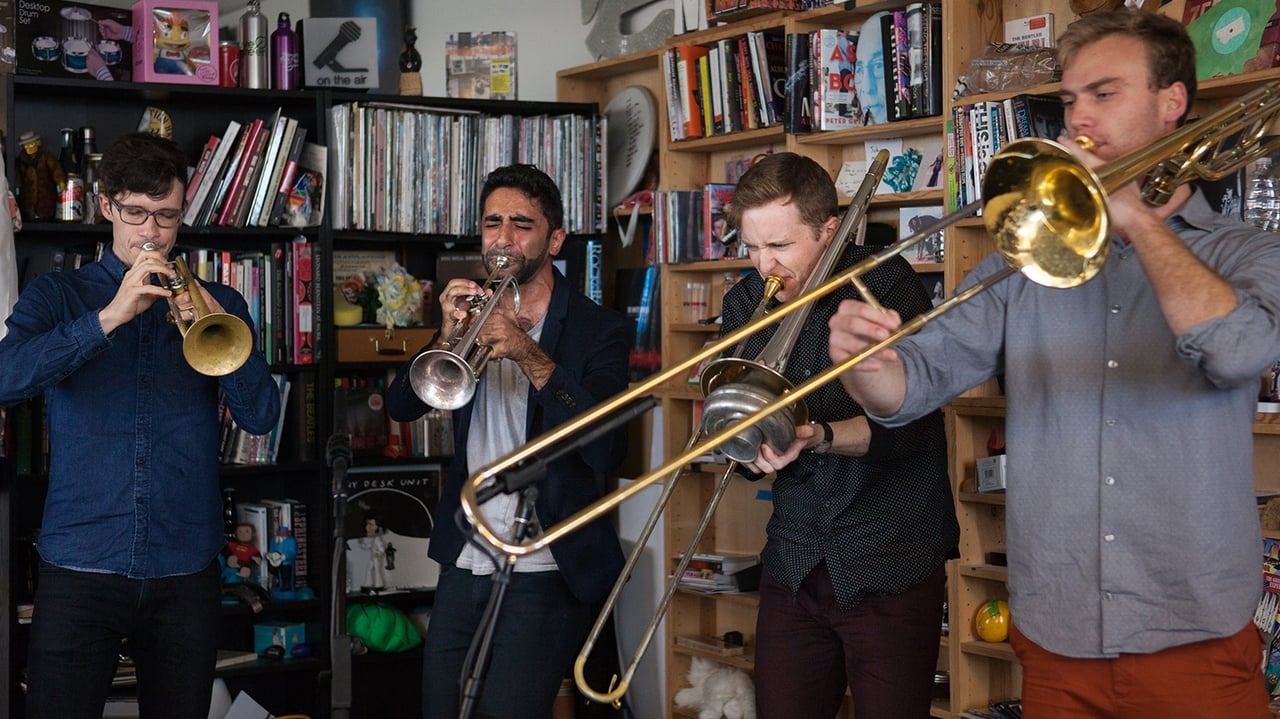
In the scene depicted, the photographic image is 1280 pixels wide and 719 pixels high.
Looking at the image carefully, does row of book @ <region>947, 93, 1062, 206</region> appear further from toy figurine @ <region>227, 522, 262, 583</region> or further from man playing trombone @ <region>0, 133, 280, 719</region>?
toy figurine @ <region>227, 522, 262, 583</region>

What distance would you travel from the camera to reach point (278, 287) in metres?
3.96

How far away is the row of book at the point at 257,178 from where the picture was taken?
387 cm

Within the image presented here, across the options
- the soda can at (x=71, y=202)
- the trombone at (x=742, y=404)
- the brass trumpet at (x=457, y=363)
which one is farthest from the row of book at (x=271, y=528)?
the trombone at (x=742, y=404)

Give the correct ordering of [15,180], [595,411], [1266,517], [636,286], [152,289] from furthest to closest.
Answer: [636,286]
[15,180]
[1266,517]
[152,289]
[595,411]

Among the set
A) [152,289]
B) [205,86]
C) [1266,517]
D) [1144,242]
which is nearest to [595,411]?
[1144,242]

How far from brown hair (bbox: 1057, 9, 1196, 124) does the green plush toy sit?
9.46 ft

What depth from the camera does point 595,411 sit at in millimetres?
1576

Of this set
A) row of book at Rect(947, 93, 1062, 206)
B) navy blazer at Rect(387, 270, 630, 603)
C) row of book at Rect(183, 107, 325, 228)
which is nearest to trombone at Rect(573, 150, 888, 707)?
navy blazer at Rect(387, 270, 630, 603)

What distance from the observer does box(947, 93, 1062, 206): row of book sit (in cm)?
313

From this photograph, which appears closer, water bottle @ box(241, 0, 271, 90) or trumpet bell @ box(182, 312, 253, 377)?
trumpet bell @ box(182, 312, 253, 377)

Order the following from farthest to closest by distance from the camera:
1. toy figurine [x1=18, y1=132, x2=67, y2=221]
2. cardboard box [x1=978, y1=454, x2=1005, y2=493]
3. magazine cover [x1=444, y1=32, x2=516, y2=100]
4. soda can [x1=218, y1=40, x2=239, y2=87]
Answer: magazine cover [x1=444, y1=32, x2=516, y2=100], soda can [x1=218, y1=40, x2=239, y2=87], toy figurine [x1=18, y1=132, x2=67, y2=221], cardboard box [x1=978, y1=454, x2=1005, y2=493]

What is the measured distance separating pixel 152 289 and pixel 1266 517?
2405mm

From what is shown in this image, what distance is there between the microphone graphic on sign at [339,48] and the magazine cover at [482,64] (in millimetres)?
439

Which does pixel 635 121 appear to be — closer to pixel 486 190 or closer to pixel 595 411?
pixel 486 190
